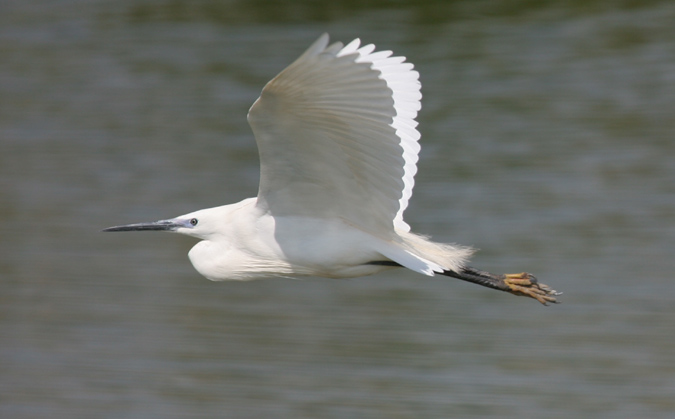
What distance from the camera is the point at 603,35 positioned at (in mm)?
4676

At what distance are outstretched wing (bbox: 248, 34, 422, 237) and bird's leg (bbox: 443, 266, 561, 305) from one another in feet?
0.88

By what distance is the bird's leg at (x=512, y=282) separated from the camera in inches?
104

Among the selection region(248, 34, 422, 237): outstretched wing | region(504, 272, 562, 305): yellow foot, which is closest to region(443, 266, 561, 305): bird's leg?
region(504, 272, 562, 305): yellow foot

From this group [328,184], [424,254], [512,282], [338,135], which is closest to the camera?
[338,135]

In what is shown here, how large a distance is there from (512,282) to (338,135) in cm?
79

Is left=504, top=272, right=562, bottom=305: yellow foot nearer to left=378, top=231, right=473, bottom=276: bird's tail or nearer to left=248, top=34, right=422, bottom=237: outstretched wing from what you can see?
left=378, top=231, right=473, bottom=276: bird's tail

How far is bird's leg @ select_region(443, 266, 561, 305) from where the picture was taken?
8.69ft

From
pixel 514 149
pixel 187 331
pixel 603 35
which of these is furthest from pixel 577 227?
pixel 187 331

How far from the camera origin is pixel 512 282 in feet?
8.95

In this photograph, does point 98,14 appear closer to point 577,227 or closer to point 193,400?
point 193,400

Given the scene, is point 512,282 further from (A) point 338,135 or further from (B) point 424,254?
(A) point 338,135

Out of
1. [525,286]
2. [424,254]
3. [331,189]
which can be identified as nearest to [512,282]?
[525,286]

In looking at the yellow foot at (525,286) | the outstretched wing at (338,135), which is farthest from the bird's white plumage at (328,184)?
the yellow foot at (525,286)

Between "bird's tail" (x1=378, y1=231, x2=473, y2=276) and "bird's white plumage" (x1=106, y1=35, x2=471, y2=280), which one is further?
"bird's tail" (x1=378, y1=231, x2=473, y2=276)
